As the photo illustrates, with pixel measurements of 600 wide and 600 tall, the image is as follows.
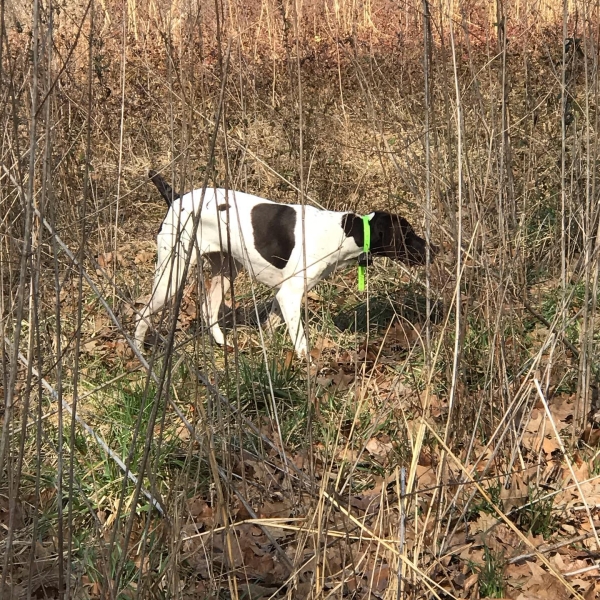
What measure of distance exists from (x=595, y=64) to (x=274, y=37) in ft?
19.9

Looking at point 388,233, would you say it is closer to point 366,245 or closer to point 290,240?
point 366,245

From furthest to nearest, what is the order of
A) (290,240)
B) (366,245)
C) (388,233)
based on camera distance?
(290,240) < (388,233) < (366,245)

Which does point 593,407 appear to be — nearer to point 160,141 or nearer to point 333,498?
point 333,498

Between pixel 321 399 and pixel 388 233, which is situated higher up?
pixel 388 233

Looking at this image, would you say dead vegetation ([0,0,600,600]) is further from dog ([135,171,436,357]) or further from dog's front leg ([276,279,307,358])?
dog ([135,171,436,357])

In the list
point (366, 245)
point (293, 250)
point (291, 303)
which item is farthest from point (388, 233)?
point (291, 303)

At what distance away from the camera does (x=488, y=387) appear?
286 cm

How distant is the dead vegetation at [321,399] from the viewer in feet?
6.15

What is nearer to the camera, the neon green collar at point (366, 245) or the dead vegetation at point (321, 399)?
the dead vegetation at point (321, 399)

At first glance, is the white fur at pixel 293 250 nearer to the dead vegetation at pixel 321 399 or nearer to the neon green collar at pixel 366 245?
the neon green collar at pixel 366 245

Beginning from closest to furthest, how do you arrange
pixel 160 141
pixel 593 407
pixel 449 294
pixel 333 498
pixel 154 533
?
pixel 333 498 → pixel 154 533 → pixel 449 294 → pixel 593 407 → pixel 160 141

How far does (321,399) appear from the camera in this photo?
3.66 m

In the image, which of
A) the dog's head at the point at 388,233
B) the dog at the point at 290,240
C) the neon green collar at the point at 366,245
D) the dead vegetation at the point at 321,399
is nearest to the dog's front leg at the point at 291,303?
the dog at the point at 290,240

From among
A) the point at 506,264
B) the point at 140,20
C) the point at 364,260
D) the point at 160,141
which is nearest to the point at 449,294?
the point at 506,264
